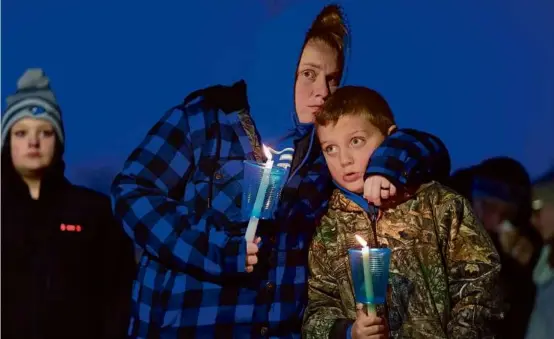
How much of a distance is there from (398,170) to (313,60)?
46cm

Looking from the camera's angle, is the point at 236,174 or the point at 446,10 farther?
the point at 446,10

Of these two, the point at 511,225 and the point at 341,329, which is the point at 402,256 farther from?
the point at 511,225

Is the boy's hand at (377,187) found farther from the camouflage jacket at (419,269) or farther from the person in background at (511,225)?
the person in background at (511,225)

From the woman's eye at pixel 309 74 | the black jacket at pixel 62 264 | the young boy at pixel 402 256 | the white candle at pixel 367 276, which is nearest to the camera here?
the white candle at pixel 367 276

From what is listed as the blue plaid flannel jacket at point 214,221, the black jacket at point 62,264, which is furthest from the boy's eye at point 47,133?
the blue plaid flannel jacket at point 214,221

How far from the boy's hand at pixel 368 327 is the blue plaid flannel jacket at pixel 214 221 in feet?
0.67

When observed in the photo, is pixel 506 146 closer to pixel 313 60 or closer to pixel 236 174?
pixel 313 60

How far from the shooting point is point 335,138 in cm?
216

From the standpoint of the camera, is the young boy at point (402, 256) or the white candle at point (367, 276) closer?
the white candle at point (367, 276)

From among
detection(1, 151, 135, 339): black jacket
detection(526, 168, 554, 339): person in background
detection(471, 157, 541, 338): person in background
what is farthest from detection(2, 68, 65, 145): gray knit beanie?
detection(526, 168, 554, 339): person in background

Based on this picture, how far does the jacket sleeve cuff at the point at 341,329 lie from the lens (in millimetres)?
2010

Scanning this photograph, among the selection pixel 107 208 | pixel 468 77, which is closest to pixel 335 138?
pixel 468 77

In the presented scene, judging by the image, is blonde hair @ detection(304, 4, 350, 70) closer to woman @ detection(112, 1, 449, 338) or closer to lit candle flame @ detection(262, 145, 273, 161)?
woman @ detection(112, 1, 449, 338)

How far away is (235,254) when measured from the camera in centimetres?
204
